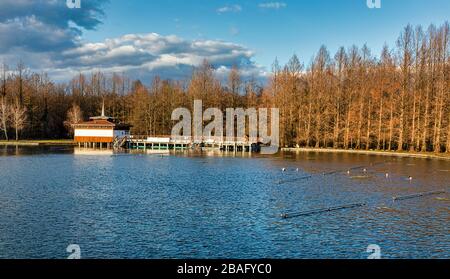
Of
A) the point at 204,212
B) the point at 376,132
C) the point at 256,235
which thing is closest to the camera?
the point at 256,235

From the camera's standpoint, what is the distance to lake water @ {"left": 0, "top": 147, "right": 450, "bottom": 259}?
17.0m

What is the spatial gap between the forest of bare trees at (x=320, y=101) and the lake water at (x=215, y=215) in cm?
2865

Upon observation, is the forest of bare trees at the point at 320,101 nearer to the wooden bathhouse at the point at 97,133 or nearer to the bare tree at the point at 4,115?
the bare tree at the point at 4,115

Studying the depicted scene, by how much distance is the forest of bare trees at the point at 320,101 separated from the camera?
218ft

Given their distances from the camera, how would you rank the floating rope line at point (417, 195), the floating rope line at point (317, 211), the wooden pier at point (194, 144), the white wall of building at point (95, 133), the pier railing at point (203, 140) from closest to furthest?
the floating rope line at point (317, 211), the floating rope line at point (417, 195), the wooden pier at point (194, 144), the pier railing at point (203, 140), the white wall of building at point (95, 133)

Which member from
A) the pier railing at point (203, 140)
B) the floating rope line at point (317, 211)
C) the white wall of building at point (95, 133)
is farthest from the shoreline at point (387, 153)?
the floating rope line at point (317, 211)

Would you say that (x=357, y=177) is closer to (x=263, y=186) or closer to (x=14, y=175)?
(x=263, y=186)

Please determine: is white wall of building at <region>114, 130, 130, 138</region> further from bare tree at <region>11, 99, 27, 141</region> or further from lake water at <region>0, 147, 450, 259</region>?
lake water at <region>0, 147, 450, 259</region>

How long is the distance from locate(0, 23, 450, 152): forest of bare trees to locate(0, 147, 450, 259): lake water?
94.0ft

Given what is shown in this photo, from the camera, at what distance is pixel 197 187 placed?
105 feet

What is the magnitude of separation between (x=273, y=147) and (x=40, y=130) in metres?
52.7

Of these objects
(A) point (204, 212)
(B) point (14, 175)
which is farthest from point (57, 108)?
(A) point (204, 212)

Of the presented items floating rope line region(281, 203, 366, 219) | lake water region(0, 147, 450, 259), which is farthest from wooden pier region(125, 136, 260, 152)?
floating rope line region(281, 203, 366, 219)

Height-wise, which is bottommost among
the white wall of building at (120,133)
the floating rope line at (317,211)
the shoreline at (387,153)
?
the floating rope line at (317,211)
